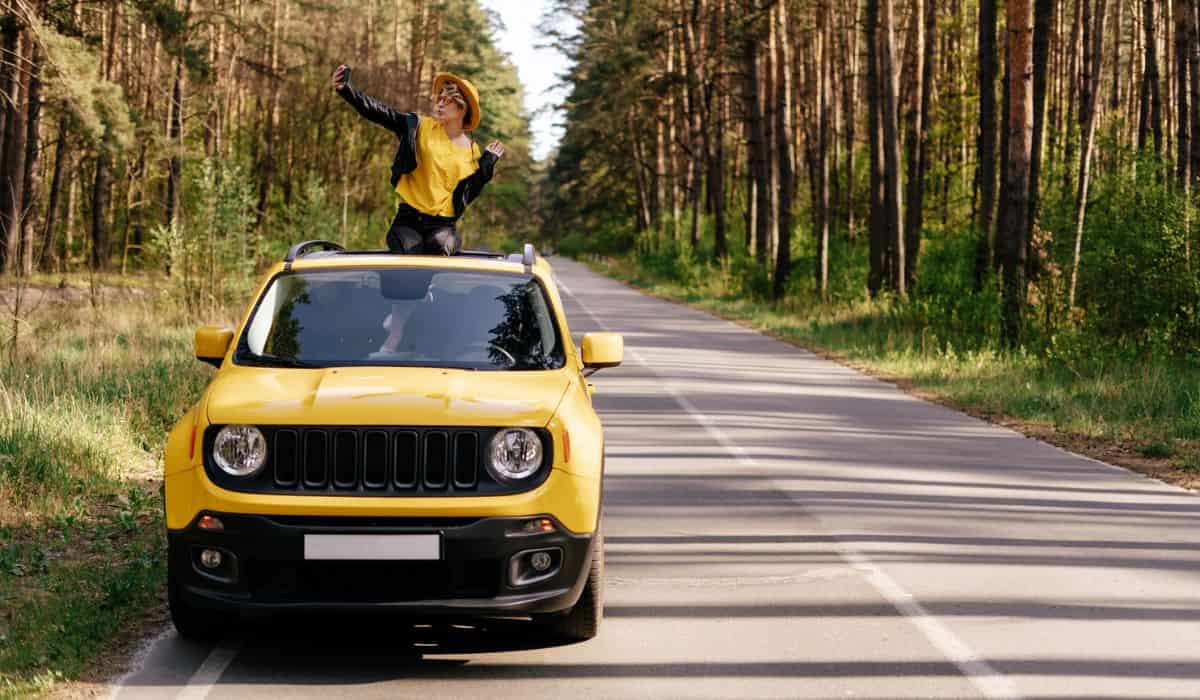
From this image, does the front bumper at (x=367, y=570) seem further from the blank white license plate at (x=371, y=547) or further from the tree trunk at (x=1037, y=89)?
the tree trunk at (x=1037, y=89)

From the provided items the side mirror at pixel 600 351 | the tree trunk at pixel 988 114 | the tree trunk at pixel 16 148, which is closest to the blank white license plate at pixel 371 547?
the side mirror at pixel 600 351

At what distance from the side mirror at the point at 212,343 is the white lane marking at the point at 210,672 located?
1.49 meters

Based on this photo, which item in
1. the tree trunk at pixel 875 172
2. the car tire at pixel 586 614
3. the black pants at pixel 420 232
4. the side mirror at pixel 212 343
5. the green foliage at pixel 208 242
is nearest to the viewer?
the car tire at pixel 586 614

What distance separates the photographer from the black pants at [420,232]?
1002 cm

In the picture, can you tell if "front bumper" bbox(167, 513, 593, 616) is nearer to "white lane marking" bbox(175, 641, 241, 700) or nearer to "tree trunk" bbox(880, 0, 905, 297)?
"white lane marking" bbox(175, 641, 241, 700)

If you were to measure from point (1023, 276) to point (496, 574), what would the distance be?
18.7 meters

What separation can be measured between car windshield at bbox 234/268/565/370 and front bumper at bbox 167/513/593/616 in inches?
46.9

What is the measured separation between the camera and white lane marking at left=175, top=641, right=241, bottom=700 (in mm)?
5852

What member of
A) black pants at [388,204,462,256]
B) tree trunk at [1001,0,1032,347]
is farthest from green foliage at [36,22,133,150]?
black pants at [388,204,462,256]

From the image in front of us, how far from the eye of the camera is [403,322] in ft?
24.4

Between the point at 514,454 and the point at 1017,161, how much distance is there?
18.0 meters

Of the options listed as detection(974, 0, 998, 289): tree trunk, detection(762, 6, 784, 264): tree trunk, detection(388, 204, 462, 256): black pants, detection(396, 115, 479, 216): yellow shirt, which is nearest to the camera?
detection(388, 204, 462, 256): black pants

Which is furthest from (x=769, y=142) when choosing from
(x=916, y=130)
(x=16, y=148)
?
(x=16, y=148)

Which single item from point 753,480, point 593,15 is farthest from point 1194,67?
point 593,15
